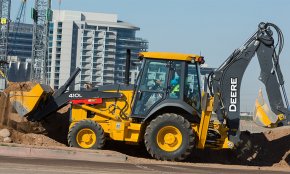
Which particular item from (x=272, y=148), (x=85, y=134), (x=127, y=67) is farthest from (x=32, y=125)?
(x=272, y=148)

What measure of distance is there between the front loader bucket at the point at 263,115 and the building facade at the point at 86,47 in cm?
7171

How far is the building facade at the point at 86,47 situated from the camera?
9769 centimetres

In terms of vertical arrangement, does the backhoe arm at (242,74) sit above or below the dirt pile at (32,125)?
above

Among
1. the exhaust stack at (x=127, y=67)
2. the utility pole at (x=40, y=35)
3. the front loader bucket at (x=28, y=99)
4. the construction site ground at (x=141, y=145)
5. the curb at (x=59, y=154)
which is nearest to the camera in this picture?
the curb at (x=59, y=154)

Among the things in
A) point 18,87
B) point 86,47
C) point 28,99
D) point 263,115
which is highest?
point 86,47

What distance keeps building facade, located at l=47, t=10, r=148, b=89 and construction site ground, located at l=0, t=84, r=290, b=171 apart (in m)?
69.6

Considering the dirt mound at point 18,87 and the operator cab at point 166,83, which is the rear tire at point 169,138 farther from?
the dirt mound at point 18,87

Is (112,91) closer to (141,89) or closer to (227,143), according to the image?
(141,89)

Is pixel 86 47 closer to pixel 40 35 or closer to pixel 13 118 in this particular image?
pixel 40 35

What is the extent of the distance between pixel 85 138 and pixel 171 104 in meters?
2.69

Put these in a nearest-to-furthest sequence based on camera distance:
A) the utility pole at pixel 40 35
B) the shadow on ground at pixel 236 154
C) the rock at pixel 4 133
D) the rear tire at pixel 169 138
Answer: the rear tire at pixel 169 138 < the rock at pixel 4 133 < the shadow on ground at pixel 236 154 < the utility pole at pixel 40 35

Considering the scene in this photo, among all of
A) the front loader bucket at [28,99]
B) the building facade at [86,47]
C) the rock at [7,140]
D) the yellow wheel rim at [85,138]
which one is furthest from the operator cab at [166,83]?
the building facade at [86,47]

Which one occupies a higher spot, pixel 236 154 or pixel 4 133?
pixel 4 133

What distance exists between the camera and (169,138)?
1812cm
